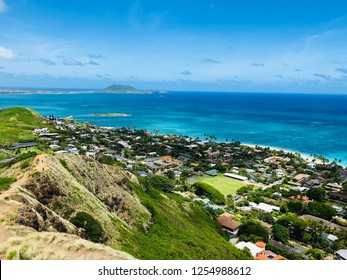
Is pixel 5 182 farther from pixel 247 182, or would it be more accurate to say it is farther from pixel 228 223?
pixel 247 182

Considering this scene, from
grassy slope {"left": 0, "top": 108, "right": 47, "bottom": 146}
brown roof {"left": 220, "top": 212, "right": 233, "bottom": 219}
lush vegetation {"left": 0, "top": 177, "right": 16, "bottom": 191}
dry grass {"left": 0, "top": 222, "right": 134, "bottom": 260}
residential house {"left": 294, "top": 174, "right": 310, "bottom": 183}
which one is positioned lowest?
brown roof {"left": 220, "top": 212, "right": 233, "bottom": 219}

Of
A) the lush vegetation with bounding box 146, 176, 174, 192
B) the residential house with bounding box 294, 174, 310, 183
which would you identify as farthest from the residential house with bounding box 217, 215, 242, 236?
the residential house with bounding box 294, 174, 310, 183

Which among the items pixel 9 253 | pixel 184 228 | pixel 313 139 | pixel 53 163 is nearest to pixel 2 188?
pixel 53 163

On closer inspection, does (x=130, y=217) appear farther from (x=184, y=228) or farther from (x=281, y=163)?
(x=281, y=163)

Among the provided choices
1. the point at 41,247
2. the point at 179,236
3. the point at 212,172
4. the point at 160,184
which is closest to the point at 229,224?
the point at 179,236

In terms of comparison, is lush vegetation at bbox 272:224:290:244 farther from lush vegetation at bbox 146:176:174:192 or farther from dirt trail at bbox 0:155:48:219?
dirt trail at bbox 0:155:48:219

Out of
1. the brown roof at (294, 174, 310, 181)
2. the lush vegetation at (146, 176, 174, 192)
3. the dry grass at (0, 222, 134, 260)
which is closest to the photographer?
the dry grass at (0, 222, 134, 260)
